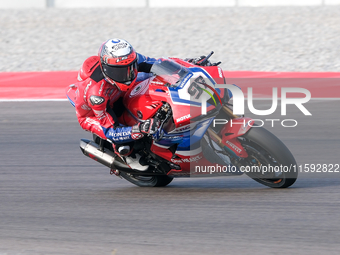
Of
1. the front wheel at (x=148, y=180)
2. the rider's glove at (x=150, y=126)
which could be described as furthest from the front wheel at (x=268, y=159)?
the front wheel at (x=148, y=180)

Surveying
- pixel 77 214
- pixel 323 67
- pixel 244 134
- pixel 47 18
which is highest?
pixel 244 134

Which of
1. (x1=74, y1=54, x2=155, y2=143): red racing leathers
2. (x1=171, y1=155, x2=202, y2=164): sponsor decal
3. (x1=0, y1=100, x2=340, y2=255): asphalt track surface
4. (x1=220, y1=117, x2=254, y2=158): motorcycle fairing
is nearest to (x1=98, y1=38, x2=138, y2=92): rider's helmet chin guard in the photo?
(x1=74, y1=54, x2=155, y2=143): red racing leathers

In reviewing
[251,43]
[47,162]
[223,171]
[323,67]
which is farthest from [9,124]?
[251,43]

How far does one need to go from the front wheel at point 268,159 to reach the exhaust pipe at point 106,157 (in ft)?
3.86

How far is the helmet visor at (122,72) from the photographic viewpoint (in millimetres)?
4324

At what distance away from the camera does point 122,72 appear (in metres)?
4.34

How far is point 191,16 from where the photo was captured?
58.8 feet

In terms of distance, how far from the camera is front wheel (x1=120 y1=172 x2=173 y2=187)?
A: 5.08 m

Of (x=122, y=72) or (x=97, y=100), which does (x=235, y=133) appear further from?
(x=97, y=100)

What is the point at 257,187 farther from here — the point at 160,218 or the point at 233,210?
the point at 160,218

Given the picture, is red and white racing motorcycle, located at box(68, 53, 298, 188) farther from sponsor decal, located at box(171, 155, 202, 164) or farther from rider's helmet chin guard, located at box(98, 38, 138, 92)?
rider's helmet chin guard, located at box(98, 38, 138, 92)

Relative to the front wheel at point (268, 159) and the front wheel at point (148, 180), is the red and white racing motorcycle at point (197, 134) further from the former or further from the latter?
the front wheel at point (148, 180)

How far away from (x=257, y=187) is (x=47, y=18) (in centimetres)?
1553

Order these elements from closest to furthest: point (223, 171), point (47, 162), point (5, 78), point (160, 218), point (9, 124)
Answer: point (160, 218), point (223, 171), point (47, 162), point (9, 124), point (5, 78)
